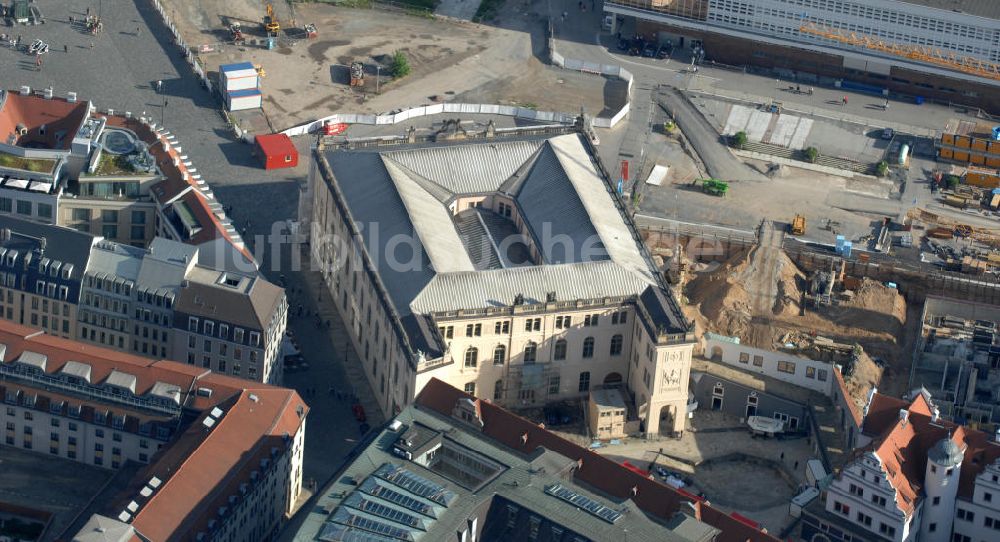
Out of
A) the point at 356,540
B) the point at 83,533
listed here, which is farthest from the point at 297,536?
the point at 83,533

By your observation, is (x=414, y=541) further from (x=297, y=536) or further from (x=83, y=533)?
(x=83, y=533)

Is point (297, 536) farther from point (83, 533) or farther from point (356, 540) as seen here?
point (83, 533)

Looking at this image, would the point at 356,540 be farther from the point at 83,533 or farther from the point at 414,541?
the point at 83,533

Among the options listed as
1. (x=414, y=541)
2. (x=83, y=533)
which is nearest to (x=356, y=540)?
(x=414, y=541)
